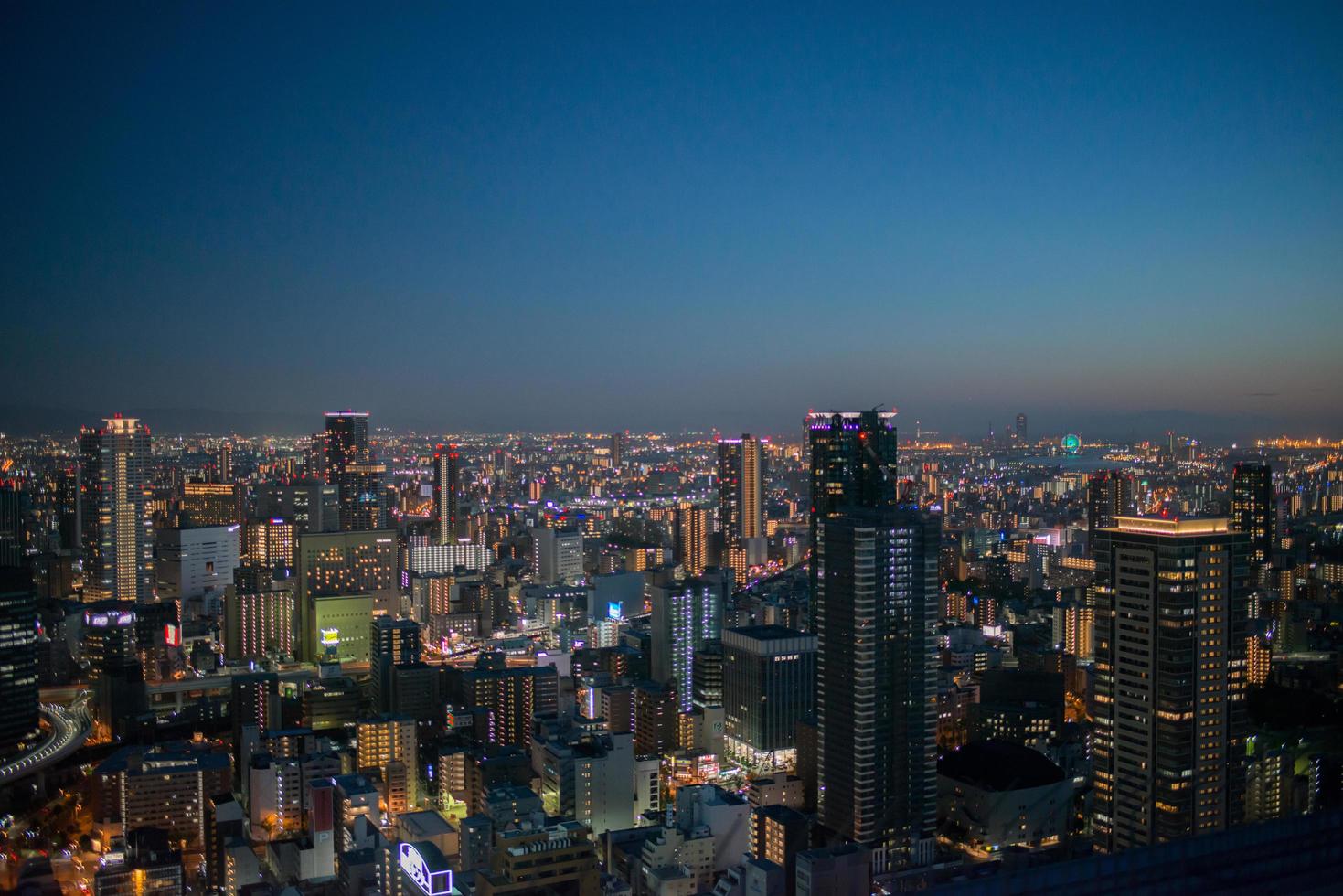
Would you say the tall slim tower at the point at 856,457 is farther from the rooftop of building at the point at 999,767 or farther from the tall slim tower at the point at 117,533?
the tall slim tower at the point at 117,533

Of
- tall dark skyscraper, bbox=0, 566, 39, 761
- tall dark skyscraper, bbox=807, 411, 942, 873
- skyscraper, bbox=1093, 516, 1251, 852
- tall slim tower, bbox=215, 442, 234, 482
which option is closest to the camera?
skyscraper, bbox=1093, 516, 1251, 852

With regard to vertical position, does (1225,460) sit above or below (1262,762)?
above

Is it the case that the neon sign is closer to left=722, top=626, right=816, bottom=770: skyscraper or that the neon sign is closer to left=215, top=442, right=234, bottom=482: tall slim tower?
left=722, top=626, right=816, bottom=770: skyscraper

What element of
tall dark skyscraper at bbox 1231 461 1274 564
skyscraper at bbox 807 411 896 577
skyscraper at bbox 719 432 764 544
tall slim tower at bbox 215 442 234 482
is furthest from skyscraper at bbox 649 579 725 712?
skyscraper at bbox 719 432 764 544

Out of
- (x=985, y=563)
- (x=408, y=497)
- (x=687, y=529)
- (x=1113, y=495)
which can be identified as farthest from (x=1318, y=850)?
(x=408, y=497)


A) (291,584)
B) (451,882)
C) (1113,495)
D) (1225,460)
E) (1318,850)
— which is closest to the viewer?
(1318,850)

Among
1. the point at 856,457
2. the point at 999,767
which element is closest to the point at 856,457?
the point at 856,457

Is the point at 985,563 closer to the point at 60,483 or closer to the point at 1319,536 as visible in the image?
the point at 1319,536
